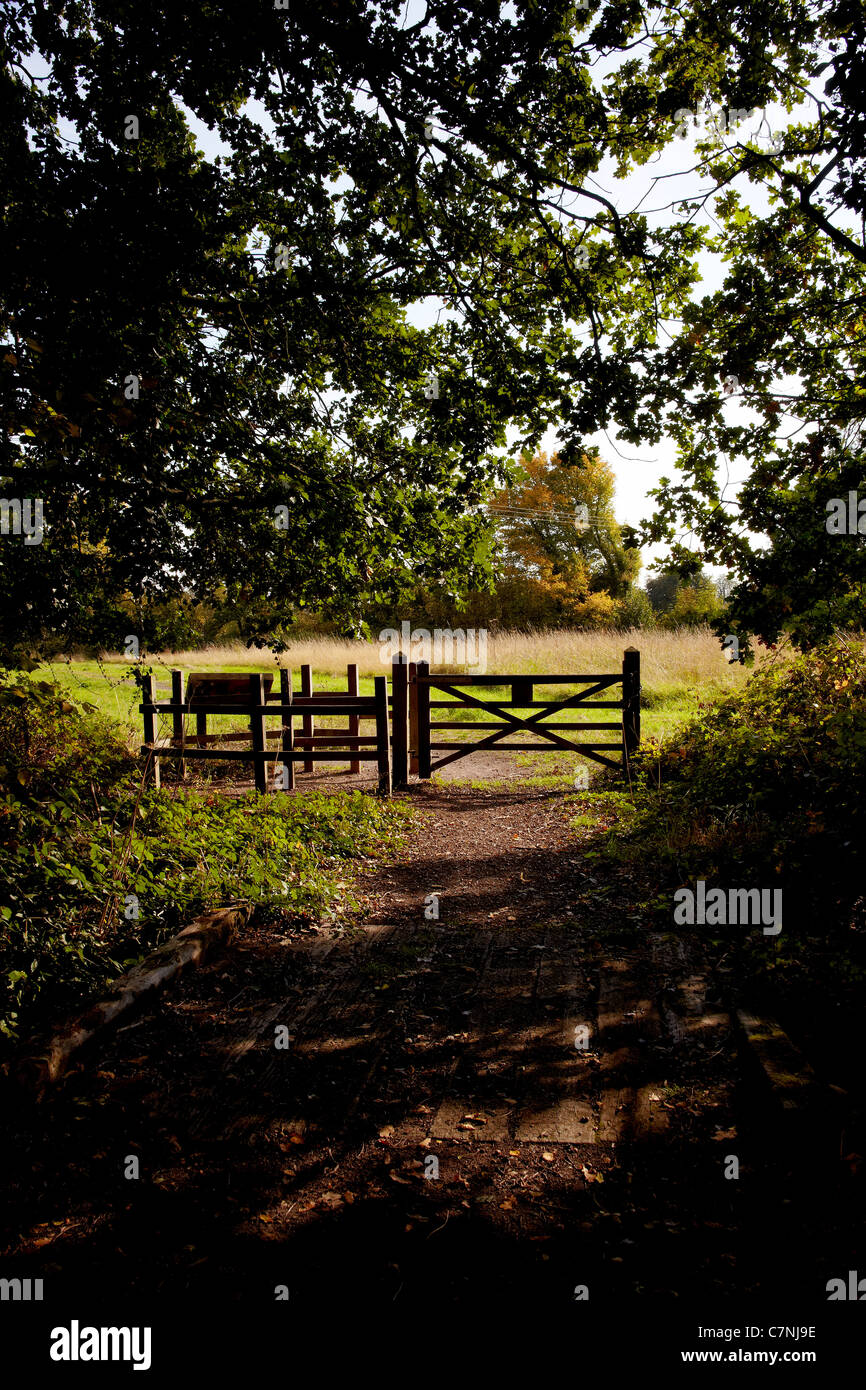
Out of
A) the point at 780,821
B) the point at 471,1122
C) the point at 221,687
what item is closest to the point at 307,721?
the point at 221,687

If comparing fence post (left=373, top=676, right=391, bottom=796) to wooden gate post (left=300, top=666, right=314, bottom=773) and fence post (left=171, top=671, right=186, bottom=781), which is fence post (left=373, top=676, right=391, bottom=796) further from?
fence post (left=171, top=671, right=186, bottom=781)

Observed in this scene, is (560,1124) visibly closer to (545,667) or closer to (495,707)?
(495,707)

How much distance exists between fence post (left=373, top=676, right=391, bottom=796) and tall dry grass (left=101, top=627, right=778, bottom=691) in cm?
520

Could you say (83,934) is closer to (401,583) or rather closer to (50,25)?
(401,583)

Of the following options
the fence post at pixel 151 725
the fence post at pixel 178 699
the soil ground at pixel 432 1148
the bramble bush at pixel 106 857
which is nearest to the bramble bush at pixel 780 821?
the soil ground at pixel 432 1148

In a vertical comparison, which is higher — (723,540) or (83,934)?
(723,540)

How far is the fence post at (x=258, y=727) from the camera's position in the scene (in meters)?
9.65

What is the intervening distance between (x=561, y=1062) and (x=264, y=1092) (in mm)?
1448

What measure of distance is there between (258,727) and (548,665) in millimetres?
12993

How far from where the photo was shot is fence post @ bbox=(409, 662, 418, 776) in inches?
437

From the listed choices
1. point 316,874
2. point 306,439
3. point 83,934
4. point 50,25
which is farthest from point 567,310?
point 83,934

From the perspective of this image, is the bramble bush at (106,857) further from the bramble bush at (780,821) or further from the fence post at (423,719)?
the fence post at (423,719)

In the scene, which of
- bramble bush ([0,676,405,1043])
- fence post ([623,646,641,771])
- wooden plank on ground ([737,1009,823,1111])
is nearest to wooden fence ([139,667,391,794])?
bramble bush ([0,676,405,1043])

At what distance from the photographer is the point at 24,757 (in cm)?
622
